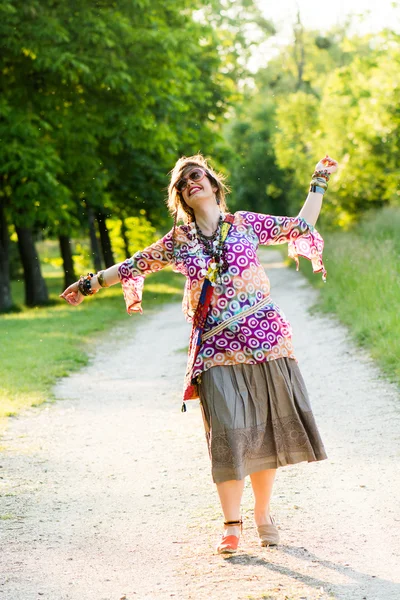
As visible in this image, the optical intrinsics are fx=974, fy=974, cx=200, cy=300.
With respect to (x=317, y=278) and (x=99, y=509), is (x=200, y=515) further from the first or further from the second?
(x=317, y=278)

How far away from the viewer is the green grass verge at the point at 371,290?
424 inches

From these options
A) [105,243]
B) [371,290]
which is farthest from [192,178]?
[105,243]

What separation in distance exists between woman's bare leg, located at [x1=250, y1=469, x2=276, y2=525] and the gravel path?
0.53ft

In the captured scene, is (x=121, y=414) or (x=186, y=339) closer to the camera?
(x=121, y=414)

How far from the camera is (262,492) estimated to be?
5004 millimetres

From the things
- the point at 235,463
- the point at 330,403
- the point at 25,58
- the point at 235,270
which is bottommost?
the point at 330,403

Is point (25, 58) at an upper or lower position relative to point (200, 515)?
upper

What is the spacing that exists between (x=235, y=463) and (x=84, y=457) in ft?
9.93

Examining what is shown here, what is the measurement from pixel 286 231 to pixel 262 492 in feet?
4.44

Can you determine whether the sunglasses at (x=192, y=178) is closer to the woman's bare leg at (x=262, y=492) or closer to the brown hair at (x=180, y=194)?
the brown hair at (x=180, y=194)

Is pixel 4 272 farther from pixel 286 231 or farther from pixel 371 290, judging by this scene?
pixel 286 231

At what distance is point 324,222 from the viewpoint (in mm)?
34062

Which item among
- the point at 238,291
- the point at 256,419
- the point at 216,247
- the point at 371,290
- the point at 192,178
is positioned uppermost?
the point at 192,178

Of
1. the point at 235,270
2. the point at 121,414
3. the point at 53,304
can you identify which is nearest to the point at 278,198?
the point at 53,304
